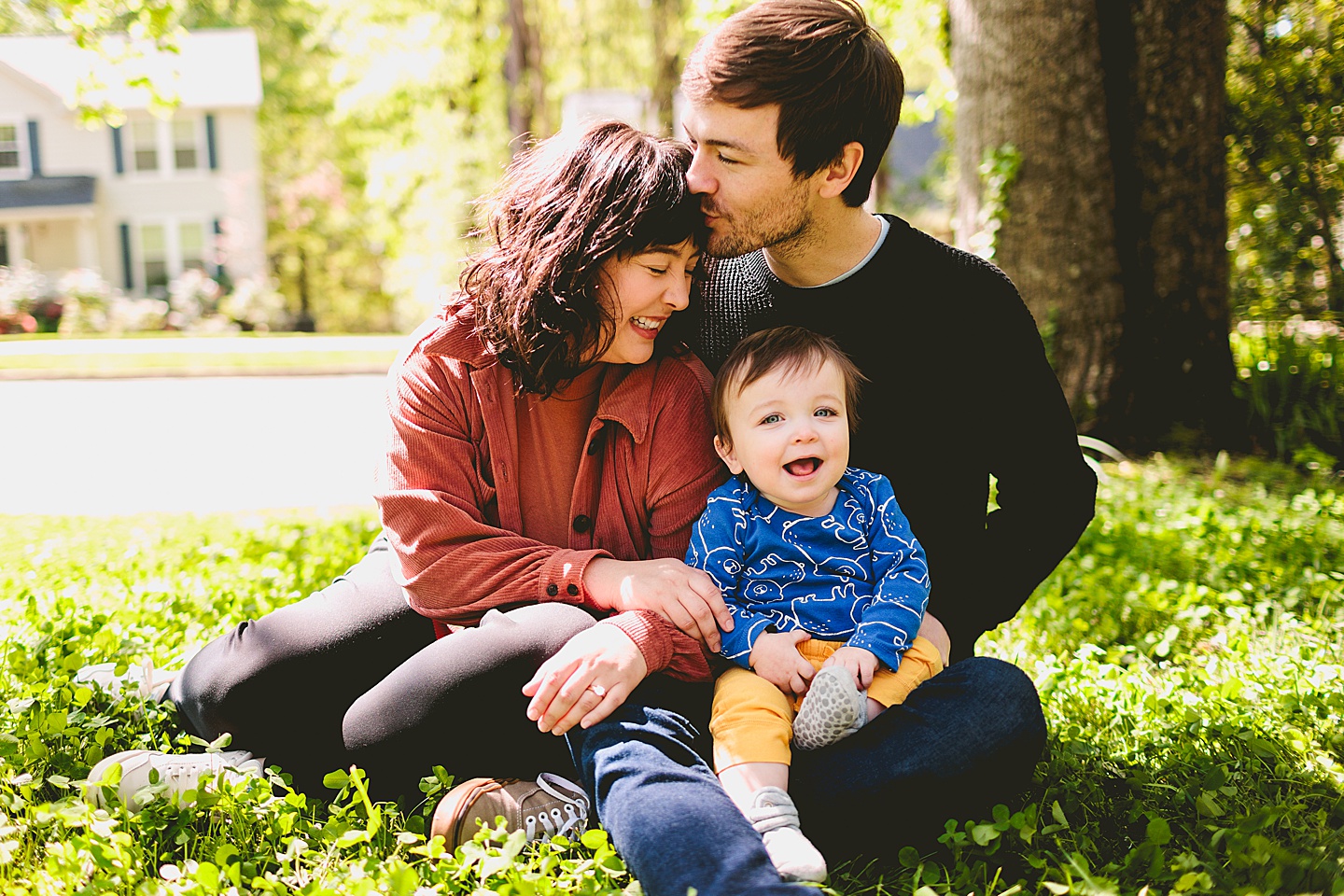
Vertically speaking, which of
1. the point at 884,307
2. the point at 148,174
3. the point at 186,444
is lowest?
the point at 186,444

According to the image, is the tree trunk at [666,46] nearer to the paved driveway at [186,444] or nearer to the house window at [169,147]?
the paved driveway at [186,444]

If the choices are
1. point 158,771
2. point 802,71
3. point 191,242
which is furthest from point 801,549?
point 191,242

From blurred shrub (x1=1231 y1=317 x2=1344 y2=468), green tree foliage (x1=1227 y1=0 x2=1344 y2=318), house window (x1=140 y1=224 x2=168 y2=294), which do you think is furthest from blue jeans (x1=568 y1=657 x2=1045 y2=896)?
house window (x1=140 y1=224 x2=168 y2=294)

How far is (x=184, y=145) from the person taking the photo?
2467 centimetres

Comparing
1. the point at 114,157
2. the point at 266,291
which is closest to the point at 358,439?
the point at 266,291

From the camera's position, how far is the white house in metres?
24.1

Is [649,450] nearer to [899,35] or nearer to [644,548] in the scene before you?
[644,548]

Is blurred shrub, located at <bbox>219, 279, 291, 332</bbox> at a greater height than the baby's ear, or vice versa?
the baby's ear

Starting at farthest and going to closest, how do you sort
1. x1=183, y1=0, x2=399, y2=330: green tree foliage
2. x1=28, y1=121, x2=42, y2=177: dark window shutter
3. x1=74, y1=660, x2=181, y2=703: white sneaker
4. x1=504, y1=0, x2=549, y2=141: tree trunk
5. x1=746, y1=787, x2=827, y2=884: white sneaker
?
x1=183, y1=0, x2=399, y2=330: green tree foliage, x1=28, y1=121, x2=42, y2=177: dark window shutter, x1=504, y1=0, x2=549, y2=141: tree trunk, x1=74, y1=660, x2=181, y2=703: white sneaker, x1=746, y1=787, x2=827, y2=884: white sneaker

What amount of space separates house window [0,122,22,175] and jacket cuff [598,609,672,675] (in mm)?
27203

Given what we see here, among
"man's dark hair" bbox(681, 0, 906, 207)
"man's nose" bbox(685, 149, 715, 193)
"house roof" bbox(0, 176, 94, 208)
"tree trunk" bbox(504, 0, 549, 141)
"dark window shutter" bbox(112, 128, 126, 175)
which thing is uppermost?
"tree trunk" bbox(504, 0, 549, 141)

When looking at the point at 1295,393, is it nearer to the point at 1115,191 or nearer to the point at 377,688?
the point at 1115,191

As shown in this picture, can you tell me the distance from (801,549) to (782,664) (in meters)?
0.26

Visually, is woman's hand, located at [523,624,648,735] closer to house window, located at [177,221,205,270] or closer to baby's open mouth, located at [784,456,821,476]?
baby's open mouth, located at [784,456,821,476]
